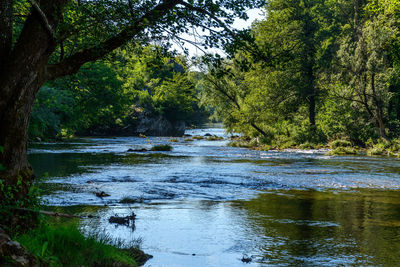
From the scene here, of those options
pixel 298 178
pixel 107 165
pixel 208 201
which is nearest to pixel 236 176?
pixel 298 178

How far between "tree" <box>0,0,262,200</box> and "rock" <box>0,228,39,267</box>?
162cm

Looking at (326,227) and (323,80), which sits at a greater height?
(323,80)

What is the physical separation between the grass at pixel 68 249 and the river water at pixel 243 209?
988mm

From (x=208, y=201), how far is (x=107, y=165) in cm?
1054

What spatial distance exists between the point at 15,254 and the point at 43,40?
10.3 feet

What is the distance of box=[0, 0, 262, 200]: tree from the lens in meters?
5.88

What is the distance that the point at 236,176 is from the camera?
18.3 meters

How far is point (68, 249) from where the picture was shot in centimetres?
556

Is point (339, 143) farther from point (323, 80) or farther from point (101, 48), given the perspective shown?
point (101, 48)

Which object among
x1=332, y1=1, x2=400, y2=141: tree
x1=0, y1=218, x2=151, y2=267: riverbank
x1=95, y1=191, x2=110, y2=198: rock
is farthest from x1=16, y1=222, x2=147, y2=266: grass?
x1=332, y1=1, x2=400, y2=141: tree

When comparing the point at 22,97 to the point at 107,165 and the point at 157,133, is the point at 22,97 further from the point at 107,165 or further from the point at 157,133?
the point at 157,133

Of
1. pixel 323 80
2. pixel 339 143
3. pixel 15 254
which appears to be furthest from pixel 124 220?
pixel 323 80

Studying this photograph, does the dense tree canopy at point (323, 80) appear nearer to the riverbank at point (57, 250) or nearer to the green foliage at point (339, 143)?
the green foliage at point (339, 143)

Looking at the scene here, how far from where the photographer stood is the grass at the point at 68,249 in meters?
5.12
